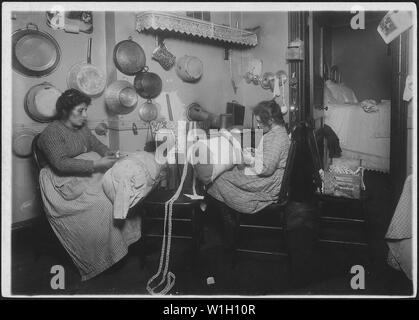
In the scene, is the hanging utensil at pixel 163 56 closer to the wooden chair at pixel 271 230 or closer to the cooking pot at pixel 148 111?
the cooking pot at pixel 148 111

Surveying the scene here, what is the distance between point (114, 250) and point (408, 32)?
80.8 inches

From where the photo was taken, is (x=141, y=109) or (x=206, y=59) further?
(x=206, y=59)

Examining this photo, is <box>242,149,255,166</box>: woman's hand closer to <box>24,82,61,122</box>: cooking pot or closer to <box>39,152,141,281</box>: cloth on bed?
<box>39,152,141,281</box>: cloth on bed

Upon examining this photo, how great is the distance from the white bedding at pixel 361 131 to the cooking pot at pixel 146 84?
1.90 m

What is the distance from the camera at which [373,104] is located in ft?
12.1

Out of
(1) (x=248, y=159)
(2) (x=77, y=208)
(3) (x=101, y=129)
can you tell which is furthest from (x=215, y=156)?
(3) (x=101, y=129)

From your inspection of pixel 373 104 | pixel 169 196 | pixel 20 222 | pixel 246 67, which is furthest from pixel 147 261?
pixel 373 104

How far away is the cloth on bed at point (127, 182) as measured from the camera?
1903mm

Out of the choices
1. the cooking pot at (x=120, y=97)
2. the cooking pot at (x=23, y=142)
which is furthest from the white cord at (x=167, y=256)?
the cooking pot at (x=23, y=142)

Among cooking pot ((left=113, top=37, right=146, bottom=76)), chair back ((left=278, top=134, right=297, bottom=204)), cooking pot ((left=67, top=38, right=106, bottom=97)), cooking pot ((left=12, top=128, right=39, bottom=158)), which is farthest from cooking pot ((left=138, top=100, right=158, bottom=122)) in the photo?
chair back ((left=278, top=134, right=297, bottom=204))

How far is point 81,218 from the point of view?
195 centimetres

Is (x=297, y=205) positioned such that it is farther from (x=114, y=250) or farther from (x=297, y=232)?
(x=114, y=250)

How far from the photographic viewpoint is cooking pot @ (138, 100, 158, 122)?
2918 millimetres

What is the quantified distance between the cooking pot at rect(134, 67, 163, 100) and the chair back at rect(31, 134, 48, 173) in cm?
109
